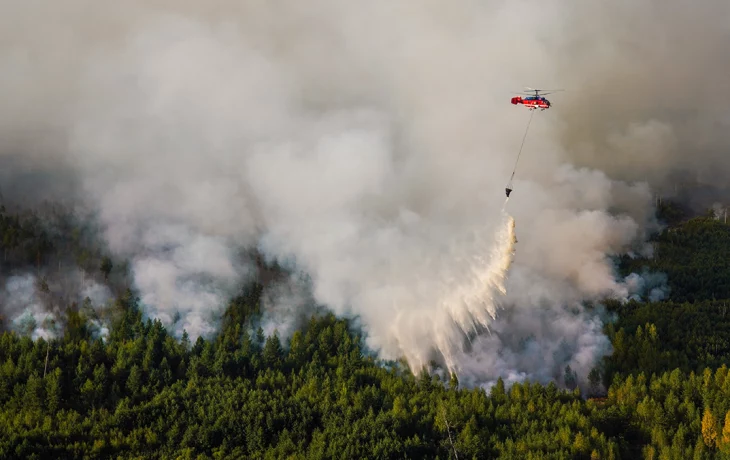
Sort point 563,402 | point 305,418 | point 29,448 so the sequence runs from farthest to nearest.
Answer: point 563,402, point 305,418, point 29,448

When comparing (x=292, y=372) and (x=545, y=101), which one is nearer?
(x=545, y=101)

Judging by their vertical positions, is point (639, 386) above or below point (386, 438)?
above

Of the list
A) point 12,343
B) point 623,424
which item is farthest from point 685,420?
point 12,343

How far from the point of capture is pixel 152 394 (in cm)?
17912

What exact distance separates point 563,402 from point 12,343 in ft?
420

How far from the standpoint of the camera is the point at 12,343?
633 feet

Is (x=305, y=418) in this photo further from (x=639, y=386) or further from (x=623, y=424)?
(x=639, y=386)

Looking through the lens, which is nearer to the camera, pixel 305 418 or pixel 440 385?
pixel 305 418

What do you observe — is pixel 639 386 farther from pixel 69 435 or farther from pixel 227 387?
pixel 69 435

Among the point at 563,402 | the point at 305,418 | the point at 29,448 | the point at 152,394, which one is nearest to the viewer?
the point at 29,448

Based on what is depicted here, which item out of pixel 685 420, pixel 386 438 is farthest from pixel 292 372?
pixel 685 420

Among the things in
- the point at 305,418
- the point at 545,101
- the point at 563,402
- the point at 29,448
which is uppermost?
the point at 545,101

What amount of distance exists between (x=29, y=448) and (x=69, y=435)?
9.78m

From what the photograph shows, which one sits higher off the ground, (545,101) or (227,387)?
(545,101)
